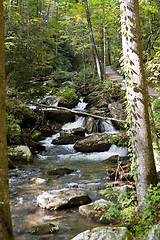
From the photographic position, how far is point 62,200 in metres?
5.34

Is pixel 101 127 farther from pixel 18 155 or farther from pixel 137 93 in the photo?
pixel 137 93

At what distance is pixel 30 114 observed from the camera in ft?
41.9

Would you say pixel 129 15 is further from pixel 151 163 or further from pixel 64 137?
pixel 64 137

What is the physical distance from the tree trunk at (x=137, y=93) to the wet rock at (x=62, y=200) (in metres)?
1.87

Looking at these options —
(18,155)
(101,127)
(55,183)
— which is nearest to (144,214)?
(55,183)

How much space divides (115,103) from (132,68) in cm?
1054

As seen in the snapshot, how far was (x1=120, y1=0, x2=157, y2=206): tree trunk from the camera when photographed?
4129mm

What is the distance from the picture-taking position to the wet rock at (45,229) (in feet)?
13.8

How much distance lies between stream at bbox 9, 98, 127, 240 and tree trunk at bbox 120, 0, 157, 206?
5.48 ft

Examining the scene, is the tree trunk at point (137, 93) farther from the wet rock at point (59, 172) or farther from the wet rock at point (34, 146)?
the wet rock at point (34, 146)

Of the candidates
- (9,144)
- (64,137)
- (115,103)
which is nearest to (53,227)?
(9,144)

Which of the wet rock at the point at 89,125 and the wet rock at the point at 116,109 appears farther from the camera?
the wet rock at the point at 89,125

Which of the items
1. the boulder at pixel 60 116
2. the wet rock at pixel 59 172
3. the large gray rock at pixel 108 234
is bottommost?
the wet rock at pixel 59 172

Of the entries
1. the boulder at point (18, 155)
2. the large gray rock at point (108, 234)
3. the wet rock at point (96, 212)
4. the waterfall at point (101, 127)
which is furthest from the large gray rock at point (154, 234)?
the waterfall at point (101, 127)
